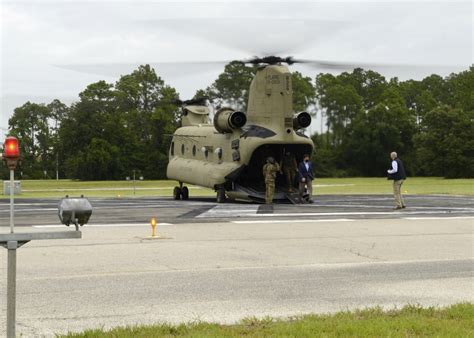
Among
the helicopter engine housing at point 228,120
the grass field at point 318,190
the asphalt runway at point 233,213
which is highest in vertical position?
the helicopter engine housing at point 228,120

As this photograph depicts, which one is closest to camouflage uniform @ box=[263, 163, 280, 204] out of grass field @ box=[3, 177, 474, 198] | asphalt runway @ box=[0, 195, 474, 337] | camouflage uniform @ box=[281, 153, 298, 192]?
camouflage uniform @ box=[281, 153, 298, 192]

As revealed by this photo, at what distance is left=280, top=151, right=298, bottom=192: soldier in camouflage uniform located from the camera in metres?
30.4

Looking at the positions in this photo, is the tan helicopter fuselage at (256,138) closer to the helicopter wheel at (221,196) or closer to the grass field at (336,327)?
the helicopter wheel at (221,196)

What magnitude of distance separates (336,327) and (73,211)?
8.29ft

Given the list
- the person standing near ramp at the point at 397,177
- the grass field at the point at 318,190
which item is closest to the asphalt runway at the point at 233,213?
the person standing near ramp at the point at 397,177

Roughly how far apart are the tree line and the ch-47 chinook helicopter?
143 feet

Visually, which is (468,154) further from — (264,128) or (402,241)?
(402,241)

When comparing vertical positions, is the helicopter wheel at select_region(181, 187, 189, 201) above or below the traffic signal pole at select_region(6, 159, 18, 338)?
below

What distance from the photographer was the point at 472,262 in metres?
12.0

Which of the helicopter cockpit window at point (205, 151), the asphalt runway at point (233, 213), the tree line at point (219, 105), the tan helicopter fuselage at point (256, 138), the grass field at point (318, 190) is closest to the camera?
the asphalt runway at point (233, 213)

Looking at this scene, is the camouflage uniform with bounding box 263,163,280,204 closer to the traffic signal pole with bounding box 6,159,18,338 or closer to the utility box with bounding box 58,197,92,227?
the utility box with bounding box 58,197,92,227

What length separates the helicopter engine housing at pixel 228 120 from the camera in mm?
30375

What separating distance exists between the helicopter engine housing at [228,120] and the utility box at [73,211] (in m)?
23.9

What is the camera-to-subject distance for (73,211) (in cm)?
646
